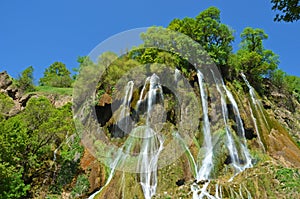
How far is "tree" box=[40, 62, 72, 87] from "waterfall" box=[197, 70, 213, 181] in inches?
803

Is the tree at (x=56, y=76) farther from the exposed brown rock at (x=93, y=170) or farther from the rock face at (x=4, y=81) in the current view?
the exposed brown rock at (x=93, y=170)

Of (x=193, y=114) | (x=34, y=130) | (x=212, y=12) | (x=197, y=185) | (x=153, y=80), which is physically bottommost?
(x=197, y=185)

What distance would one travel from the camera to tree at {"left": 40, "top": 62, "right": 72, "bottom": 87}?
36.6 metres

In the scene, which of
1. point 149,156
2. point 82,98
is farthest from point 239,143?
point 82,98

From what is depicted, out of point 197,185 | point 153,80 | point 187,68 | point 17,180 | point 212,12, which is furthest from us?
point 212,12

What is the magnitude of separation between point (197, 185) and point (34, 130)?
8717 mm

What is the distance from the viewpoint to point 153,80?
19.5 metres

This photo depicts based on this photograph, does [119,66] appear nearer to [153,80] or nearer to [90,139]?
[153,80]

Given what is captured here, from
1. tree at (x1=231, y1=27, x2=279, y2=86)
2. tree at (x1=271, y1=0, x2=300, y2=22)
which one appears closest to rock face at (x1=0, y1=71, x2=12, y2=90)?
tree at (x1=231, y1=27, x2=279, y2=86)

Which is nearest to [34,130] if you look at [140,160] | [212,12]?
[140,160]

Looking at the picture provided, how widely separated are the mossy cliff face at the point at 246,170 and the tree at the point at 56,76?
19.6 metres

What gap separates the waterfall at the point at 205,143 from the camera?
14.2 meters

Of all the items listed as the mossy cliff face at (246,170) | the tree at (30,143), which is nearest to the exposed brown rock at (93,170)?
the mossy cliff face at (246,170)

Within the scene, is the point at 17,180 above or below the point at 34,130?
below
